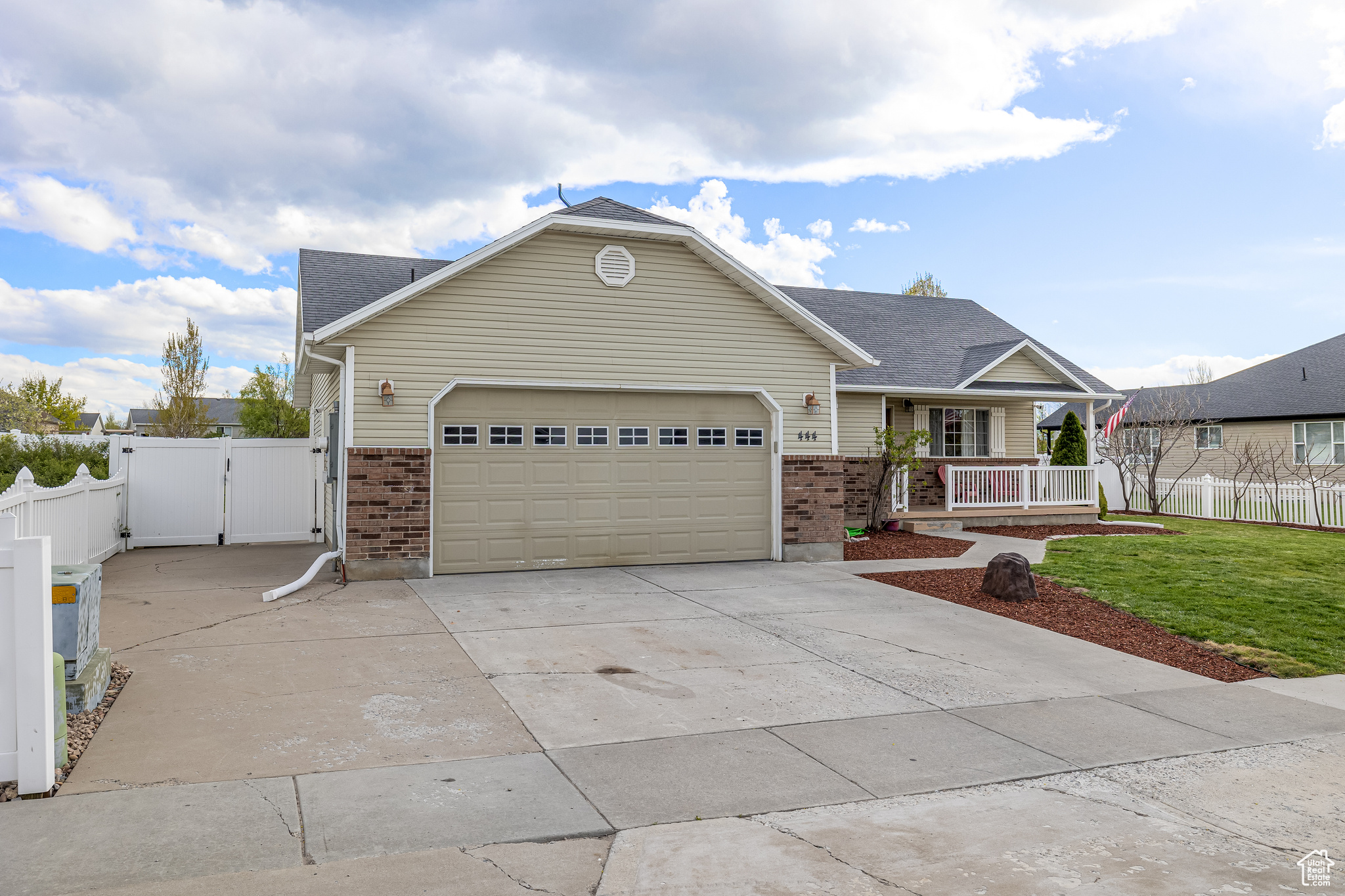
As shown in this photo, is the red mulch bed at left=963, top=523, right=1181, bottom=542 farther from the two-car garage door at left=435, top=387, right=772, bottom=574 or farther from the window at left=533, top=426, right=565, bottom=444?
the window at left=533, top=426, right=565, bottom=444

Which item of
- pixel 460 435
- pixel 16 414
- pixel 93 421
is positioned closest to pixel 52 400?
pixel 16 414

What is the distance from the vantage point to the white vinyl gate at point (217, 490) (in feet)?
46.8

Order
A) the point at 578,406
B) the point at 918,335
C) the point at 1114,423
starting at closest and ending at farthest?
1. the point at 578,406
2. the point at 918,335
3. the point at 1114,423

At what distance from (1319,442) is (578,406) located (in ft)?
85.9

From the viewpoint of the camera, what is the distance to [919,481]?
61.9ft

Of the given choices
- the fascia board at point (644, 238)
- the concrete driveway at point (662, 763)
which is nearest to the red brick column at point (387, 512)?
the fascia board at point (644, 238)

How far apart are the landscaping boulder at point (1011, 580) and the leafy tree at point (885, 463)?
638 centimetres

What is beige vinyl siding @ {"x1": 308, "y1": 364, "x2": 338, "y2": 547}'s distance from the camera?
524 inches

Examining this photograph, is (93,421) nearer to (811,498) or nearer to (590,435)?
(590,435)

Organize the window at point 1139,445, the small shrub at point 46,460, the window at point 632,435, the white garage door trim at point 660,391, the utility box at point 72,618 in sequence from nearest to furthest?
1. the utility box at point 72,618
2. the white garage door trim at point 660,391
3. the window at point 632,435
4. the small shrub at point 46,460
5. the window at point 1139,445

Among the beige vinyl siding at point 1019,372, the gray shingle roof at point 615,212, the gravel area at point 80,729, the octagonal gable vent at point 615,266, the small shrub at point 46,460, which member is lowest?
the gravel area at point 80,729

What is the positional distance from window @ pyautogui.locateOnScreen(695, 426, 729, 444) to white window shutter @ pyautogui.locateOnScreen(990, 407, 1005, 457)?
9.91 metres

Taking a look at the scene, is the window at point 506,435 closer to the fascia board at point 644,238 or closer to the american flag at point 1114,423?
the fascia board at point 644,238

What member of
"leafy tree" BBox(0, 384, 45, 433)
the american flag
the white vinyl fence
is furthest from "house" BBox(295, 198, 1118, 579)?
"leafy tree" BBox(0, 384, 45, 433)
